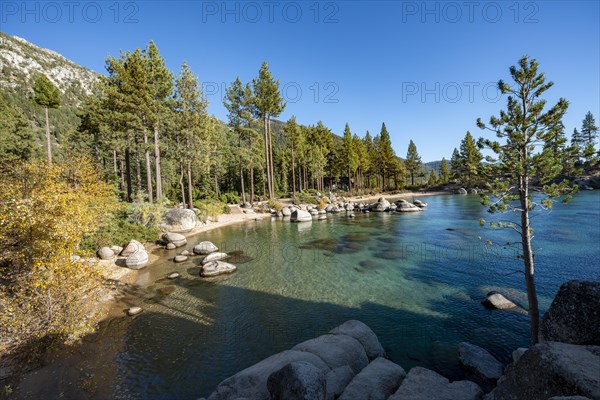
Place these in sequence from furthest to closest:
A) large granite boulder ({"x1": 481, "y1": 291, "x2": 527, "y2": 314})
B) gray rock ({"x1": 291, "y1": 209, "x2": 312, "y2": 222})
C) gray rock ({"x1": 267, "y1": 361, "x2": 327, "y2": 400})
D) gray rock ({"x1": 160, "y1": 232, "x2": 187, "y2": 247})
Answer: gray rock ({"x1": 291, "y1": 209, "x2": 312, "y2": 222}) < gray rock ({"x1": 160, "y1": 232, "x2": 187, "y2": 247}) < large granite boulder ({"x1": 481, "y1": 291, "x2": 527, "y2": 314}) < gray rock ({"x1": 267, "y1": 361, "x2": 327, "y2": 400})

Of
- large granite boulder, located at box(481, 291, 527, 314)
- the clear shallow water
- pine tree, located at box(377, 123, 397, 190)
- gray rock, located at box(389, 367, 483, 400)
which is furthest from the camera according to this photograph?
pine tree, located at box(377, 123, 397, 190)

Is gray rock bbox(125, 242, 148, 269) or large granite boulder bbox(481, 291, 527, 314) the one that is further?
gray rock bbox(125, 242, 148, 269)

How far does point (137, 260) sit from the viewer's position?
1634cm

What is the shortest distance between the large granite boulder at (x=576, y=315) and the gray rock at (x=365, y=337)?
13.8 ft

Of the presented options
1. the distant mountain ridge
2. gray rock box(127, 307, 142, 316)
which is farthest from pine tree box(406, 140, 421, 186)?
the distant mountain ridge

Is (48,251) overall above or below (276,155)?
below

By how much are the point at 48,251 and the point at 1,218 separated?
1522mm

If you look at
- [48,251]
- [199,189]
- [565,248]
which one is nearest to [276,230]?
[48,251]

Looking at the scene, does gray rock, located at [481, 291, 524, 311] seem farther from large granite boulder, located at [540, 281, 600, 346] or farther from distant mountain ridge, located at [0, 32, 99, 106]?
distant mountain ridge, located at [0, 32, 99, 106]

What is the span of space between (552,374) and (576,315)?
3.19 meters

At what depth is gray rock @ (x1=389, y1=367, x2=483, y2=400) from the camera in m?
5.27

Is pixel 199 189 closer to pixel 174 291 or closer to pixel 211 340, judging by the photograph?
pixel 174 291

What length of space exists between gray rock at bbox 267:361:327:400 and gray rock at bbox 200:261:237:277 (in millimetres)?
11405

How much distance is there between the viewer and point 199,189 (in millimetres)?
56156
